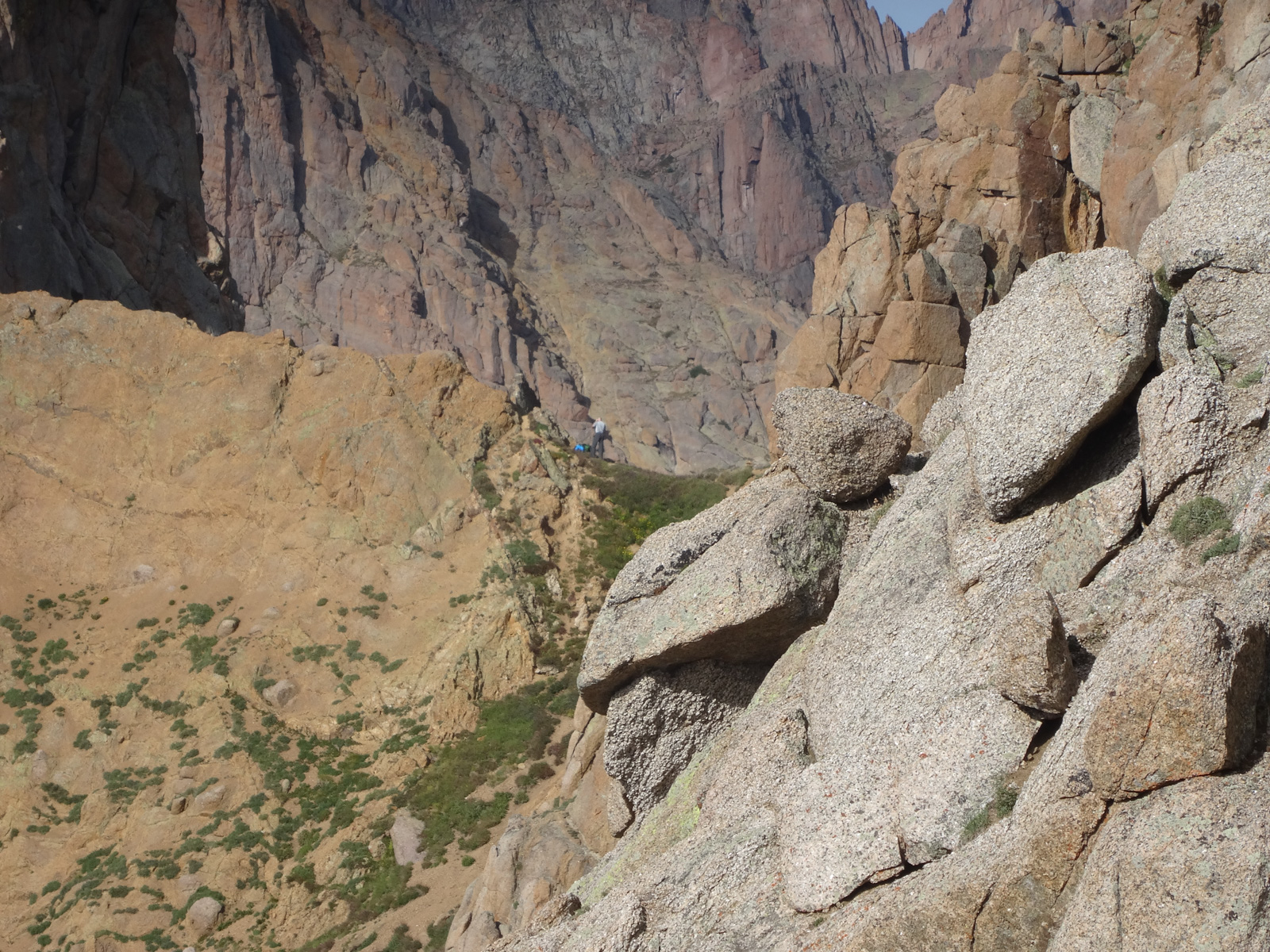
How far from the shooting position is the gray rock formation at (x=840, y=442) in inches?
572

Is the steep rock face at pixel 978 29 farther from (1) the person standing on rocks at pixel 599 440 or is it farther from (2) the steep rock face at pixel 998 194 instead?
(2) the steep rock face at pixel 998 194

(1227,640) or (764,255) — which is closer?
(1227,640)

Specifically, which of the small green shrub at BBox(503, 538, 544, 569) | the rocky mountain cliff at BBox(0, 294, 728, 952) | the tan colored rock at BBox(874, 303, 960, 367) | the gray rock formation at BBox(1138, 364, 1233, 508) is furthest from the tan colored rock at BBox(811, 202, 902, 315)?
the gray rock formation at BBox(1138, 364, 1233, 508)

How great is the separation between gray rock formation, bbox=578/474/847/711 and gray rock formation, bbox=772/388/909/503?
375 millimetres

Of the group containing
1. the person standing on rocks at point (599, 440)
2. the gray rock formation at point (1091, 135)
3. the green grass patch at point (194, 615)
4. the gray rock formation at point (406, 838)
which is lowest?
the gray rock formation at point (406, 838)

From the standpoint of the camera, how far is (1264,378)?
9266 millimetres

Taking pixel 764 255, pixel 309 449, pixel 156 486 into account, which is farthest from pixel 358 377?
pixel 764 255

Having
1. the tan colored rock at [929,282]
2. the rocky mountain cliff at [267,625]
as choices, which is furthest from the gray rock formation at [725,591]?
the tan colored rock at [929,282]

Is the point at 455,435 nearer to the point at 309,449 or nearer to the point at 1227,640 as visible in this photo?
the point at 309,449

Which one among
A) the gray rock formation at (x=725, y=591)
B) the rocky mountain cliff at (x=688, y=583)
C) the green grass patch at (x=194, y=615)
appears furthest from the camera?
the green grass patch at (x=194, y=615)

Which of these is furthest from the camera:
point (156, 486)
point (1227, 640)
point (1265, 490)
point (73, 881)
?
point (156, 486)

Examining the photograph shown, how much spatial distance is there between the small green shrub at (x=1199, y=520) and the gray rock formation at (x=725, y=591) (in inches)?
203

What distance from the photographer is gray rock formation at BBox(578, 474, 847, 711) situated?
13.4 m

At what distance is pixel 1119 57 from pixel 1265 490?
30.1 m
